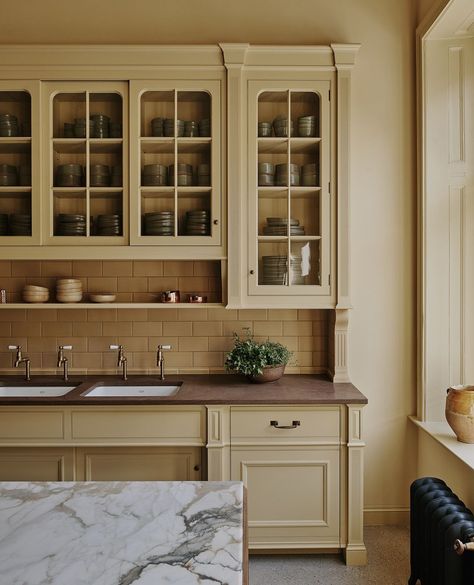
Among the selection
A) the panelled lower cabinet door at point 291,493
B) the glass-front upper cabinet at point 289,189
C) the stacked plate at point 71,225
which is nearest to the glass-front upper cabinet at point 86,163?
the stacked plate at point 71,225

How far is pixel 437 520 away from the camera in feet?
6.81

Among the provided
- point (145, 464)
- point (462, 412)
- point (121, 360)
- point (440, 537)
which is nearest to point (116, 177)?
point (121, 360)

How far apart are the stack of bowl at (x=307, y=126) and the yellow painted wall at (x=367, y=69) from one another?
1.27 ft

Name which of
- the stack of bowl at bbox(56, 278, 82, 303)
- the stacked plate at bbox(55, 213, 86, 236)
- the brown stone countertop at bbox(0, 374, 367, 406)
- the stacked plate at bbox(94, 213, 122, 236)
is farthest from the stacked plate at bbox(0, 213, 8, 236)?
the brown stone countertop at bbox(0, 374, 367, 406)

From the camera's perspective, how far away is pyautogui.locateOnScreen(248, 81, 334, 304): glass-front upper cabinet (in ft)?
9.37

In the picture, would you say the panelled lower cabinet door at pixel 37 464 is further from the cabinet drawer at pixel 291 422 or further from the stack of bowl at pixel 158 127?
the stack of bowl at pixel 158 127

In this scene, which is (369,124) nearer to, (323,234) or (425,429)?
(323,234)

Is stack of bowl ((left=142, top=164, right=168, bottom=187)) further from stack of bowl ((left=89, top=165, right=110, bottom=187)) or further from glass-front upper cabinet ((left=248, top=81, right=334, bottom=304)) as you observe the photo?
glass-front upper cabinet ((left=248, top=81, right=334, bottom=304))

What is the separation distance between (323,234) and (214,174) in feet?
2.31

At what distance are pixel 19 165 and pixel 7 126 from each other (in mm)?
221

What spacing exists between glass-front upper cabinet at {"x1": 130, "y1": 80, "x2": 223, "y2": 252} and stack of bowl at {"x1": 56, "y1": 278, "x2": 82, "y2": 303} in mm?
496

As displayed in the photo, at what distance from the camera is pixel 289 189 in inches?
113

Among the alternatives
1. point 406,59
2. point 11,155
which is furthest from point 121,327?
→ point 406,59

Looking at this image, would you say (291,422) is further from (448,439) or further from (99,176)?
(99,176)
